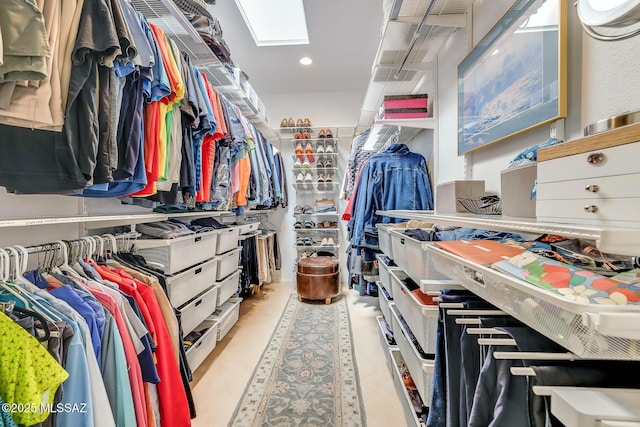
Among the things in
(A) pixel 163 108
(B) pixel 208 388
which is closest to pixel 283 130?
(A) pixel 163 108

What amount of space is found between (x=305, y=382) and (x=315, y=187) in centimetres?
265

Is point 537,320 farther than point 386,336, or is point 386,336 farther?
point 386,336

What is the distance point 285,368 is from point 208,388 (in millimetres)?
488

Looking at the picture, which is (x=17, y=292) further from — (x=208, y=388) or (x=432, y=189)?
(x=432, y=189)

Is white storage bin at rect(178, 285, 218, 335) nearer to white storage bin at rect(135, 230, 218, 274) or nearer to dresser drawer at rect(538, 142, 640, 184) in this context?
white storage bin at rect(135, 230, 218, 274)

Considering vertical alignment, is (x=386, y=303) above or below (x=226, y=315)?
Answer: above

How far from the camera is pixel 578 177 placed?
0.55m

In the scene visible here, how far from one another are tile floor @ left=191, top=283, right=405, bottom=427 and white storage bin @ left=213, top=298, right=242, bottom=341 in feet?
0.39

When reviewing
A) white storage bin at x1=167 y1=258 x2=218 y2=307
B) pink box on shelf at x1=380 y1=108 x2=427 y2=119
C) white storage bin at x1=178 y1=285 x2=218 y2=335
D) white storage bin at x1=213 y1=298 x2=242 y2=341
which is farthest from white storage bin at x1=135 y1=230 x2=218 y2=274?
pink box on shelf at x1=380 y1=108 x2=427 y2=119

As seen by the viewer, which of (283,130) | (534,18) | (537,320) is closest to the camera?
(537,320)

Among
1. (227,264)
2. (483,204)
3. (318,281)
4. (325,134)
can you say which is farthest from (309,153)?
(483,204)

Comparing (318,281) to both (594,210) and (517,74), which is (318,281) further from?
(594,210)

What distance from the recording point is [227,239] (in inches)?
91.7

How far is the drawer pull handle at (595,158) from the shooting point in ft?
1.65
